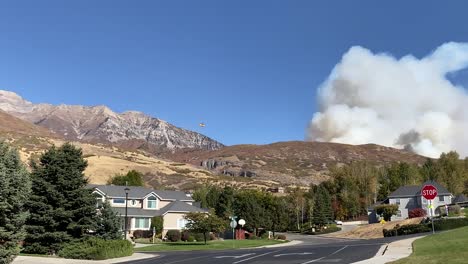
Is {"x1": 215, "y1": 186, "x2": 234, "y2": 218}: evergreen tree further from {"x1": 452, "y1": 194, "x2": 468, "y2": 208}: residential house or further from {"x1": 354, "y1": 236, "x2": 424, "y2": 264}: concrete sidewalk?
{"x1": 354, "y1": 236, "x2": 424, "y2": 264}: concrete sidewalk

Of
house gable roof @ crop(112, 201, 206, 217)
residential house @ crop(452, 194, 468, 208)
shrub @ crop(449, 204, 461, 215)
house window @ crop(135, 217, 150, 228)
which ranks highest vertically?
residential house @ crop(452, 194, 468, 208)

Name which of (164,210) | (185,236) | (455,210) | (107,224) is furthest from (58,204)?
(455,210)

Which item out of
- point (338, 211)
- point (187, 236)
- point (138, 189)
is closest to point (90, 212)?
point (187, 236)

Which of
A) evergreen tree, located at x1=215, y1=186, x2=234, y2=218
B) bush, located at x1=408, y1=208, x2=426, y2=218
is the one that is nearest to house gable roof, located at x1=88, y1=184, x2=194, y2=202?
evergreen tree, located at x1=215, y1=186, x2=234, y2=218

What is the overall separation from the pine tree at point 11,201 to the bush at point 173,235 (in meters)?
42.3

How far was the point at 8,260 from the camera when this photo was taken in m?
20.4

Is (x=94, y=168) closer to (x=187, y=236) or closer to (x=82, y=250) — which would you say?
(x=187, y=236)

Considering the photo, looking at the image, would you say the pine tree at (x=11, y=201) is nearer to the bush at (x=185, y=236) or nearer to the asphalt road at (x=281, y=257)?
the asphalt road at (x=281, y=257)

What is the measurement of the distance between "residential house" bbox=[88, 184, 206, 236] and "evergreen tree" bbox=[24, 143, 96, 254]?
2565 centimetres

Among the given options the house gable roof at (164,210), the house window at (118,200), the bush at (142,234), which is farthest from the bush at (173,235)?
the house window at (118,200)

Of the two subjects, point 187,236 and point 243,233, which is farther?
point 243,233

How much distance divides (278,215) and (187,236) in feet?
119

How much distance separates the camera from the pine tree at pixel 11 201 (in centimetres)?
1983

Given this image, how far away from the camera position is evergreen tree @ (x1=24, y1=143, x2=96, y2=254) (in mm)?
36594
